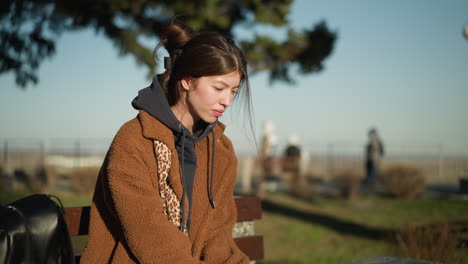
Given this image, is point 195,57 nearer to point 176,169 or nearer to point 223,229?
point 176,169

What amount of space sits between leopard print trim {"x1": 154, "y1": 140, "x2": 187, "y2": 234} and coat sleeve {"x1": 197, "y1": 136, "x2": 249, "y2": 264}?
17 cm

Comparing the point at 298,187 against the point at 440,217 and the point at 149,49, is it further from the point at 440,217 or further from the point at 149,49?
the point at 149,49

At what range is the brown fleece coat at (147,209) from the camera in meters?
1.73

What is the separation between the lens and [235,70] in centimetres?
197

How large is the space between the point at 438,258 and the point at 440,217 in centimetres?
561

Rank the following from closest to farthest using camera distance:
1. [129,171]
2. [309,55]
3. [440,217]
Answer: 1. [129,171]
2. [440,217]
3. [309,55]

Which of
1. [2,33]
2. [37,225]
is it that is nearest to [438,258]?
[37,225]

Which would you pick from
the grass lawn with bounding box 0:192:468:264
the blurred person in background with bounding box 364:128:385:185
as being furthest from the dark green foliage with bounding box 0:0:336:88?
the blurred person in background with bounding box 364:128:385:185

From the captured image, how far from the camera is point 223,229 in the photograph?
6.99 feet

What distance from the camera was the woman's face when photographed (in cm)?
195

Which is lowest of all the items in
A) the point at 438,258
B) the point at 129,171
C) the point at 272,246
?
the point at 272,246

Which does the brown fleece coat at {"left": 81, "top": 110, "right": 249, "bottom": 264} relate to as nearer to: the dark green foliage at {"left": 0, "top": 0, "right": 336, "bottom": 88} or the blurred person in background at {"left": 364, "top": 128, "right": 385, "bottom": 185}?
the dark green foliage at {"left": 0, "top": 0, "right": 336, "bottom": 88}

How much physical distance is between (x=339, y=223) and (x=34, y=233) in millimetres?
7634

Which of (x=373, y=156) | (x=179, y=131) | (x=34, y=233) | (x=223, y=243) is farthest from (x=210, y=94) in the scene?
(x=373, y=156)
